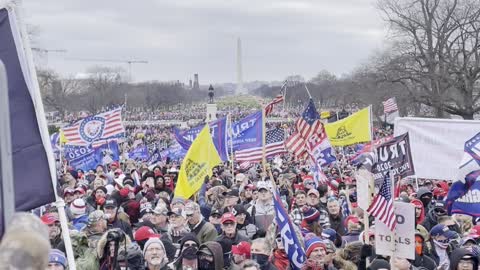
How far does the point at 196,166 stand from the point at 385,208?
5.74 metres

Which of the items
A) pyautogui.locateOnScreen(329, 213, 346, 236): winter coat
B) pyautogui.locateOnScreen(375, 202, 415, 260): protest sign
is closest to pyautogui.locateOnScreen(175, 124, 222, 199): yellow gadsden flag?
pyautogui.locateOnScreen(329, 213, 346, 236): winter coat

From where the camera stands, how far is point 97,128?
18.8 metres

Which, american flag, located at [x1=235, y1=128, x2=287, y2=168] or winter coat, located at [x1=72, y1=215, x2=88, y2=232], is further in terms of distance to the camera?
american flag, located at [x1=235, y1=128, x2=287, y2=168]

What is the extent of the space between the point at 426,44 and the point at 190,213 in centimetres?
3792

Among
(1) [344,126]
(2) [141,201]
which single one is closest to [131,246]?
(2) [141,201]

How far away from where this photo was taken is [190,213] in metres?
8.37

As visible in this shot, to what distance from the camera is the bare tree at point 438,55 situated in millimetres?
42656

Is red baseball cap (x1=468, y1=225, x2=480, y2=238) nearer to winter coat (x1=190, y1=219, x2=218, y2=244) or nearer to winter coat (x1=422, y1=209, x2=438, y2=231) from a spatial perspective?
winter coat (x1=422, y1=209, x2=438, y2=231)

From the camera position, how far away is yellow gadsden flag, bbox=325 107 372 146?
1656 centimetres

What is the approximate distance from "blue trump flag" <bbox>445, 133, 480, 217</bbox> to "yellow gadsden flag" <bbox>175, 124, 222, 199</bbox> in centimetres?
428

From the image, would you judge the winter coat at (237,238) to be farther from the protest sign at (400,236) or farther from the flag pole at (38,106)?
the flag pole at (38,106)

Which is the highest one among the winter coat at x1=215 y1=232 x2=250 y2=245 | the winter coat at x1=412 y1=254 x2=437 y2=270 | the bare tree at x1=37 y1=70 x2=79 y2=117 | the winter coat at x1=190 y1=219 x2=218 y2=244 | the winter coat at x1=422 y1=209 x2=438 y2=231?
the winter coat at x1=215 y1=232 x2=250 y2=245

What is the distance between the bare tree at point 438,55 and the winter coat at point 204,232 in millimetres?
35792

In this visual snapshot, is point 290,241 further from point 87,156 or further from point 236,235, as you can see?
point 87,156
